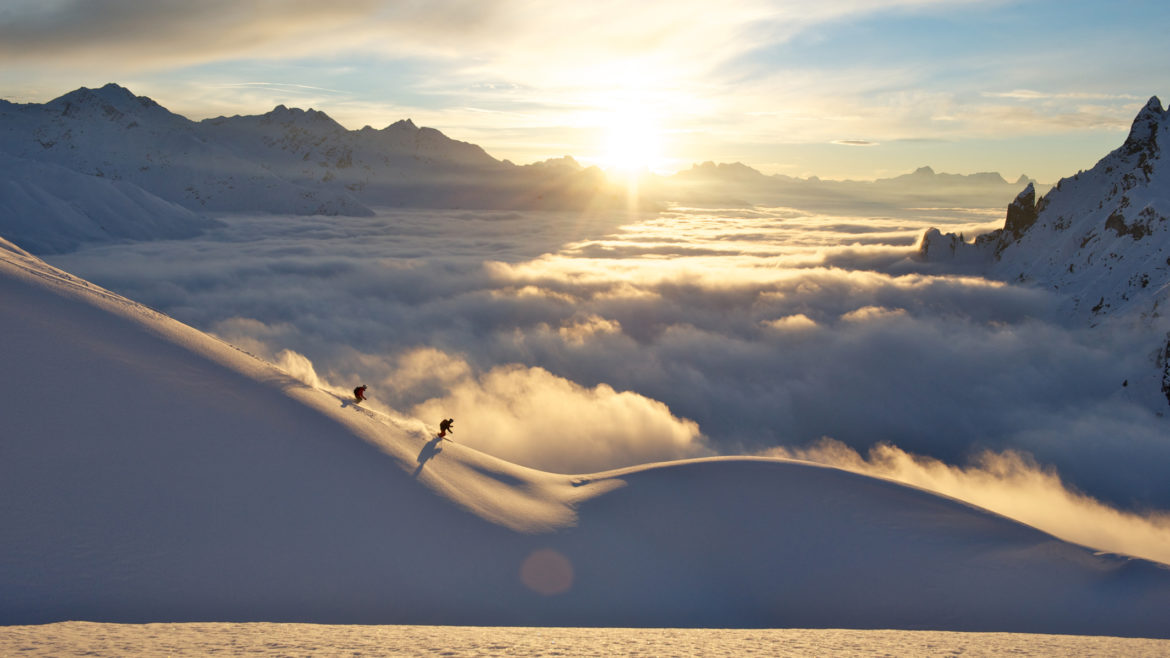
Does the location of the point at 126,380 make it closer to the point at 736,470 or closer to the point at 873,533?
the point at 736,470

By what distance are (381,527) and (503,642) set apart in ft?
21.2

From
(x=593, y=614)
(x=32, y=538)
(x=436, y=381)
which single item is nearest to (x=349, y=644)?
(x=32, y=538)

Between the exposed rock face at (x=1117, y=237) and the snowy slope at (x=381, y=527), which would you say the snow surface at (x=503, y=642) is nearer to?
the snowy slope at (x=381, y=527)

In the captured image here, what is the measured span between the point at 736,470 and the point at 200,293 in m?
212

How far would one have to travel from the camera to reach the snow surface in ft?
34.3

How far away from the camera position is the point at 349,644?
11.6 m

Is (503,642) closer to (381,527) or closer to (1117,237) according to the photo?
(381,527)

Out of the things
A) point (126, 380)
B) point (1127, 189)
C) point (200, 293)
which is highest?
point (1127, 189)

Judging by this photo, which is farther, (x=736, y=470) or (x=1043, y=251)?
(x=1043, y=251)

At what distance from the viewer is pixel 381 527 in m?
17.4

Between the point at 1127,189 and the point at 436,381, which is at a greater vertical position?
the point at 1127,189

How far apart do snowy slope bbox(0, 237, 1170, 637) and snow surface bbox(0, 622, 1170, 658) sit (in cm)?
158

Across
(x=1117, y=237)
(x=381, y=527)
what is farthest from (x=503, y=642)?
(x=1117, y=237)

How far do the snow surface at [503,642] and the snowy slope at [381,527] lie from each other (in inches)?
62.3
